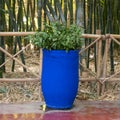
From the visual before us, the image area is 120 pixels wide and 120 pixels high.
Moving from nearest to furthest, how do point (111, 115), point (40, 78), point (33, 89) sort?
point (111, 115), point (40, 78), point (33, 89)

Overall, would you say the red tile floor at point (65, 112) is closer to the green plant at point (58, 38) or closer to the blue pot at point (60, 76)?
the blue pot at point (60, 76)

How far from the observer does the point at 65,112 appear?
4.84 metres

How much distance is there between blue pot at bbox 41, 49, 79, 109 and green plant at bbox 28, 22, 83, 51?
66mm

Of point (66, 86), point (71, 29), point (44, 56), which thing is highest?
point (71, 29)

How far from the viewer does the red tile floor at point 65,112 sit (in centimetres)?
463

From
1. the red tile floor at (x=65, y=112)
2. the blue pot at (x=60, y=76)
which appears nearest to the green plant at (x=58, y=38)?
the blue pot at (x=60, y=76)

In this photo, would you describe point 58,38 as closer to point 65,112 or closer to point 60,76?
point 60,76

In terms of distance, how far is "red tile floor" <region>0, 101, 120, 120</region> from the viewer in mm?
4629

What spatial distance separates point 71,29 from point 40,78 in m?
0.81

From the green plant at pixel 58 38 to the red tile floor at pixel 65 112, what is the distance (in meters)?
0.74

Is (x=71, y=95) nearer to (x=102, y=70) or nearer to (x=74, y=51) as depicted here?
(x=74, y=51)

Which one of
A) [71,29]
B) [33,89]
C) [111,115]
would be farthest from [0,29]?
[111,115]

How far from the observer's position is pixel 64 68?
4770 mm

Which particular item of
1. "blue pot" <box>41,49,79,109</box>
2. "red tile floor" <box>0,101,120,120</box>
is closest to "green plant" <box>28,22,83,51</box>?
"blue pot" <box>41,49,79,109</box>
